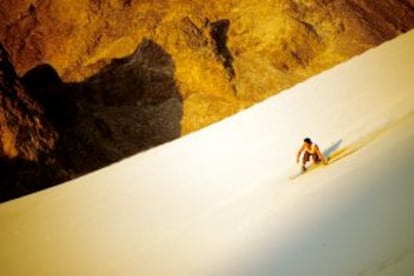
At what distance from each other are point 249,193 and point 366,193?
2666 mm

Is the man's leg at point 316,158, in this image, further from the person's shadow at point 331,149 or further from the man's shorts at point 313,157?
the person's shadow at point 331,149

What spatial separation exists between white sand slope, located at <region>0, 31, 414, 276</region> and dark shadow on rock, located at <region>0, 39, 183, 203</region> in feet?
27.1

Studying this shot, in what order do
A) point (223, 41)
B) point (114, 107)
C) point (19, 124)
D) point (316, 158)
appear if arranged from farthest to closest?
1. point (223, 41)
2. point (114, 107)
3. point (19, 124)
4. point (316, 158)

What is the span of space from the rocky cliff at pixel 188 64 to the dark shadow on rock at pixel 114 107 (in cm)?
5

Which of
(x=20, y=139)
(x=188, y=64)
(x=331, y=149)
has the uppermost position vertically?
(x=188, y=64)

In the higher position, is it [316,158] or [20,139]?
[20,139]

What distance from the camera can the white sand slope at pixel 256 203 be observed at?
4453mm

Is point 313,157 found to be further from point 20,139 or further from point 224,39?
point 224,39

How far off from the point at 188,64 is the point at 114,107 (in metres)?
4.46

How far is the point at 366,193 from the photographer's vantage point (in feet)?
16.9

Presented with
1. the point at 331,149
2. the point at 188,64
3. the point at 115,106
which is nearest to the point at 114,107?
the point at 115,106

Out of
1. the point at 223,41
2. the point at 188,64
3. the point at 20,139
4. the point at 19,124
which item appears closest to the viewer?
the point at 20,139

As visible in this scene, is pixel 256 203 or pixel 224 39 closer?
pixel 256 203

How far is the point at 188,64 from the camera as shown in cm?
2383
